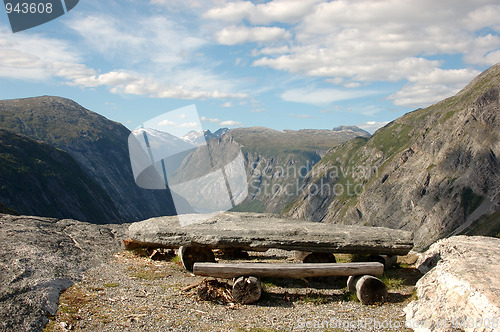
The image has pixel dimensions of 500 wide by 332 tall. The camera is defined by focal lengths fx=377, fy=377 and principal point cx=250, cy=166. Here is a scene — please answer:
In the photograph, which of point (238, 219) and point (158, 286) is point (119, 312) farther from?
point (238, 219)

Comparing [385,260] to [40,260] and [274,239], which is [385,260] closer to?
[274,239]

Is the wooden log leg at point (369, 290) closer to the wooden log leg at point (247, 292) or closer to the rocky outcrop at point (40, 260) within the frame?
the wooden log leg at point (247, 292)

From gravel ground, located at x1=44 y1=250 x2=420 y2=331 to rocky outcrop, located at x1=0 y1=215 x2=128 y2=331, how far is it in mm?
522

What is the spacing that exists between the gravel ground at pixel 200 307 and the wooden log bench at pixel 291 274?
0.36m

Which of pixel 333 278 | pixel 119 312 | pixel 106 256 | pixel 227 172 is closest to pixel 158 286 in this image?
pixel 119 312

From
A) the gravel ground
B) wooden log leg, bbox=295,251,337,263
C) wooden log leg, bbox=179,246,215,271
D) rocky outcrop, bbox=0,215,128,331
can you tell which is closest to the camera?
rocky outcrop, bbox=0,215,128,331

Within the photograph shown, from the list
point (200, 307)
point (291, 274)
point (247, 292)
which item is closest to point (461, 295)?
point (291, 274)

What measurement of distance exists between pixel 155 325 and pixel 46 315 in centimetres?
300

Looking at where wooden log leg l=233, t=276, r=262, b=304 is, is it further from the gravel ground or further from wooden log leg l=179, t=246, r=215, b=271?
wooden log leg l=179, t=246, r=215, b=271

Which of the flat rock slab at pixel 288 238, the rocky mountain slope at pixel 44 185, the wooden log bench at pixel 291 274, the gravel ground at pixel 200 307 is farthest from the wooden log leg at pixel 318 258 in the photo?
the rocky mountain slope at pixel 44 185

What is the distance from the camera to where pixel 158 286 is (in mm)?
13805

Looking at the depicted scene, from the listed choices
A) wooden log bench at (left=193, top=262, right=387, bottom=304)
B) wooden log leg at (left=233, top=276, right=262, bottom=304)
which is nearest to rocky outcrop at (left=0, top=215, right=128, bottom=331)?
wooden log bench at (left=193, top=262, right=387, bottom=304)

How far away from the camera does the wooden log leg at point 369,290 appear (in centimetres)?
1298

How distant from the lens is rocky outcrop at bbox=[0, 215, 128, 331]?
33.6 feet
